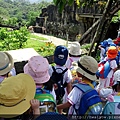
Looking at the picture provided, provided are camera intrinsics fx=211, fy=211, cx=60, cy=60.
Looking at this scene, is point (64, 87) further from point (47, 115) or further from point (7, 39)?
point (7, 39)

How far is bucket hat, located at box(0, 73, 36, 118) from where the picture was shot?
1.46 meters

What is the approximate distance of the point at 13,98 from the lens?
A: 4.78 ft

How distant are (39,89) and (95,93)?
1.61 ft

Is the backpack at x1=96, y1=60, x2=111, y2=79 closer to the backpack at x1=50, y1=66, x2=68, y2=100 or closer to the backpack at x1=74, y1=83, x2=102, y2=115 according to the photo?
the backpack at x1=50, y1=66, x2=68, y2=100

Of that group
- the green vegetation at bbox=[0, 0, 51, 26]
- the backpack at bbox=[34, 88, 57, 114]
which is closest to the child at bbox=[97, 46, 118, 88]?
the backpack at bbox=[34, 88, 57, 114]

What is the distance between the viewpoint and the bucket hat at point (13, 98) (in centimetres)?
146

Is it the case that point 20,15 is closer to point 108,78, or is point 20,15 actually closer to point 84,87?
point 108,78

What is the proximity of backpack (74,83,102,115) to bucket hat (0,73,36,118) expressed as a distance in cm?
50

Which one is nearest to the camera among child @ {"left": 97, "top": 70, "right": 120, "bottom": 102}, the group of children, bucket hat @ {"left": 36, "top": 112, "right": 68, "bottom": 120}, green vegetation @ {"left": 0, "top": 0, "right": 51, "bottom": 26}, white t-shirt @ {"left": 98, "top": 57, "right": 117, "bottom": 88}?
bucket hat @ {"left": 36, "top": 112, "right": 68, "bottom": 120}

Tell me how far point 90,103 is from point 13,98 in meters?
0.67

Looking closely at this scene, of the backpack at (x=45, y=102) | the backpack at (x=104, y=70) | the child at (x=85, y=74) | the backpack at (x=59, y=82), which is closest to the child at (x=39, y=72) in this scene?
the backpack at (x=45, y=102)

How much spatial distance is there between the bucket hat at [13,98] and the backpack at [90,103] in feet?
1.66

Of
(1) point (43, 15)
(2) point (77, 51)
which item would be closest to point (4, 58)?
(2) point (77, 51)

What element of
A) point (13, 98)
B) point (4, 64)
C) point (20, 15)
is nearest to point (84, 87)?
point (13, 98)
